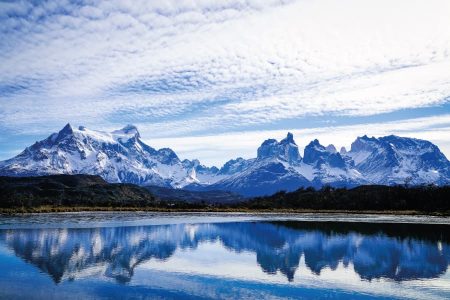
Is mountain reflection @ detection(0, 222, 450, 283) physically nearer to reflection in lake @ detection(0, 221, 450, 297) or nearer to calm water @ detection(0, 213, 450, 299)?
reflection in lake @ detection(0, 221, 450, 297)

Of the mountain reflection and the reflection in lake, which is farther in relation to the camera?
the mountain reflection

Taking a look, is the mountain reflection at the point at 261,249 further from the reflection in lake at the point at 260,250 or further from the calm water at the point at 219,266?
the calm water at the point at 219,266

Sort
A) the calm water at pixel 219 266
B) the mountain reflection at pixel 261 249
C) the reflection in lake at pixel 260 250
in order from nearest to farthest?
the calm water at pixel 219 266
the reflection in lake at pixel 260 250
the mountain reflection at pixel 261 249

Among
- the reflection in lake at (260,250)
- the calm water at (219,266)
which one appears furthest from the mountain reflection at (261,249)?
the calm water at (219,266)

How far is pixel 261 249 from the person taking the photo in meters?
58.0

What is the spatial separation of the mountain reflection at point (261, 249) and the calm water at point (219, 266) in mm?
103

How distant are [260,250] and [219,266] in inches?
502

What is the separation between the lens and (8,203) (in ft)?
546

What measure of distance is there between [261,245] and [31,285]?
3282cm

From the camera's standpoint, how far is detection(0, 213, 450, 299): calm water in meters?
34.2

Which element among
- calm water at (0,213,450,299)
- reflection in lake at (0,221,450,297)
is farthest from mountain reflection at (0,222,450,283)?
calm water at (0,213,450,299)

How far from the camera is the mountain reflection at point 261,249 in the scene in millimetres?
43128

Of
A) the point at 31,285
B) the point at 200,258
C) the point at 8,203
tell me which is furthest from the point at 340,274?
the point at 8,203

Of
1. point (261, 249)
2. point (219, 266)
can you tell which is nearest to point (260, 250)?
point (261, 249)
